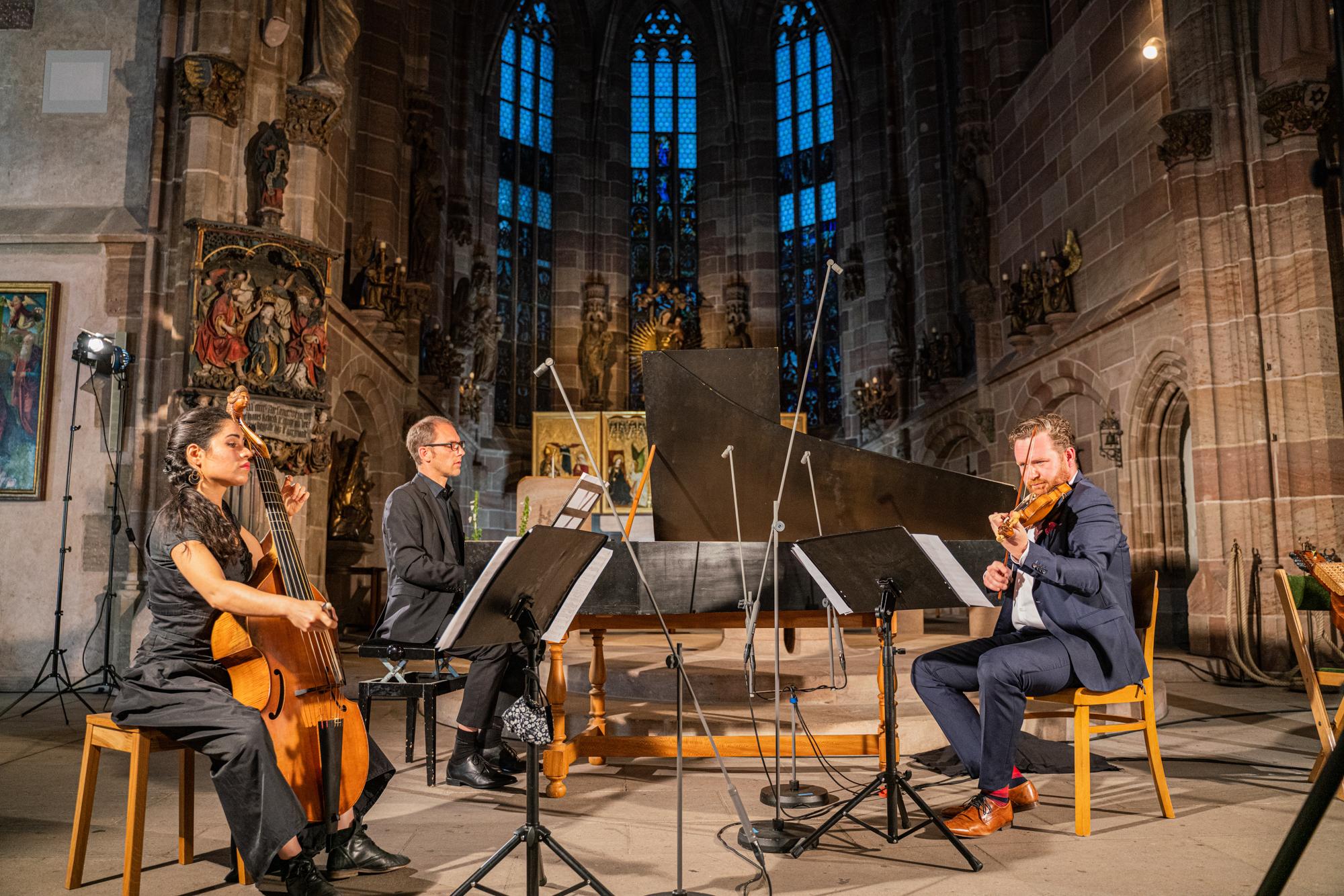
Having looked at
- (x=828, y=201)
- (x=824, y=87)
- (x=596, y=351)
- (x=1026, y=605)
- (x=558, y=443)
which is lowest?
(x=1026, y=605)

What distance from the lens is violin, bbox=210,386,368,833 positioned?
244 cm

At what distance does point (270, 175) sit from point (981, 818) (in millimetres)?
6815

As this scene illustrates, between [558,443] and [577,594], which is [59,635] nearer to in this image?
[577,594]

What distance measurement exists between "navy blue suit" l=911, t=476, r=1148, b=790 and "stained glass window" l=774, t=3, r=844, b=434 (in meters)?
14.6

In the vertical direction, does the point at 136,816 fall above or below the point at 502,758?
above

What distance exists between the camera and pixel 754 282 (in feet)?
61.1

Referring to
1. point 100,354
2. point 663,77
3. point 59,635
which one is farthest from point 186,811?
point 663,77

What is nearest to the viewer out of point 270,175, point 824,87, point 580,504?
point 580,504

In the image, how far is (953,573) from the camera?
2857 mm

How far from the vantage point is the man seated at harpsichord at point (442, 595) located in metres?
3.72

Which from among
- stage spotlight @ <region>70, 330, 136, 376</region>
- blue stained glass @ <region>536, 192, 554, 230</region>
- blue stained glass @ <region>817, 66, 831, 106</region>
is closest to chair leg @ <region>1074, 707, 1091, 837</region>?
Result: stage spotlight @ <region>70, 330, 136, 376</region>

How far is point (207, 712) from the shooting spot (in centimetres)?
239

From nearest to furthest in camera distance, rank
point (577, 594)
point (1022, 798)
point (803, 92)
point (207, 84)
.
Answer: point (577, 594), point (1022, 798), point (207, 84), point (803, 92)

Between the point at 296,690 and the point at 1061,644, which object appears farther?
the point at 1061,644
